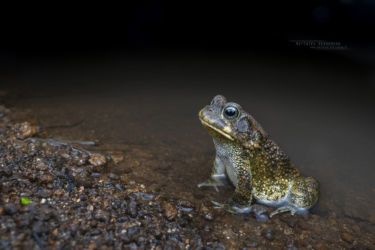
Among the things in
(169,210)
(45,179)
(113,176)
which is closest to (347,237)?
(169,210)

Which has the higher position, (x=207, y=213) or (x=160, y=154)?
(x=160, y=154)

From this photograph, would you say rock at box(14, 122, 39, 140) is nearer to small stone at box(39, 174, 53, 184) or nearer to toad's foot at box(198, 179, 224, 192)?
small stone at box(39, 174, 53, 184)

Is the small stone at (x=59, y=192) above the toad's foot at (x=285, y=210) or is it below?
below

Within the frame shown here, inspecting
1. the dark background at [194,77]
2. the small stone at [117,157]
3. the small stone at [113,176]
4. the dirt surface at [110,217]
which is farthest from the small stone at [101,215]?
the small stone at [117,157]

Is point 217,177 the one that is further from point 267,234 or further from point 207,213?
point 267,234

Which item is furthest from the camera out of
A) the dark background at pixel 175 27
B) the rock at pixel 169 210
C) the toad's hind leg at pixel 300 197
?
the dark background at pixel 175 27

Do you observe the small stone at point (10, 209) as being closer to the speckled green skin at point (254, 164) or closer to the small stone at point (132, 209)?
the small stone at point (132, 209)
